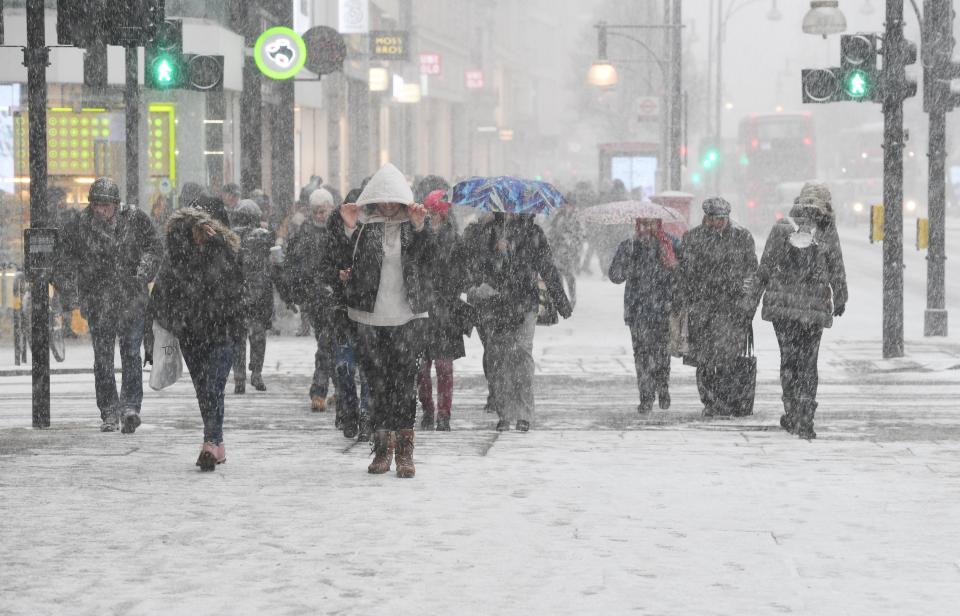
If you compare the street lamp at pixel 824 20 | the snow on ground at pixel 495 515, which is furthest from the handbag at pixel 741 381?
the street lamp at pixel 824 20

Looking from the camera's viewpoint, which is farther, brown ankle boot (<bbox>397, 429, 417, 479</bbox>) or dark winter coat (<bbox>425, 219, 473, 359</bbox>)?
dark winter coat (<bbox>425, 219, 473, 359</bbox>)

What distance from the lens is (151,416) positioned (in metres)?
12.9

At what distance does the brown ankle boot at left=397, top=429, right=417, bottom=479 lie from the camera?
952cm

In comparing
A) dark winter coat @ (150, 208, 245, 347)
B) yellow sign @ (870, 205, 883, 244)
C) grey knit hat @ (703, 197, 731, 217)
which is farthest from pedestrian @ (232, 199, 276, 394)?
→ yellow sign @ (870, 205, 883, 244)

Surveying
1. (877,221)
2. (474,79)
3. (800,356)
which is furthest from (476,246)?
(474,79)

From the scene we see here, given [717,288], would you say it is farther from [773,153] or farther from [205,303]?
[773,153]

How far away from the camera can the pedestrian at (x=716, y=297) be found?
12727 millimetres

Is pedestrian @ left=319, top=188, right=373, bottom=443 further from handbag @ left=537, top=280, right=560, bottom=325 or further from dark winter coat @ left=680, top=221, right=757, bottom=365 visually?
dark winter coat @ left=680, top=221, right=757, bottom=365

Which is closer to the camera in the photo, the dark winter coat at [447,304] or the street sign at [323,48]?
the dark winter coat at [447,304]

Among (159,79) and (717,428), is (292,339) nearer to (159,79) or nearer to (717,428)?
(159,79)

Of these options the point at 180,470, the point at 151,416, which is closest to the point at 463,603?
the point at 180,470

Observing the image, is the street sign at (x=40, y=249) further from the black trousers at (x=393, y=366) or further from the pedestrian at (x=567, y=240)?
the pedestrian at (x=567, y=240)

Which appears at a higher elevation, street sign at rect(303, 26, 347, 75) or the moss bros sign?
the moss bros sign

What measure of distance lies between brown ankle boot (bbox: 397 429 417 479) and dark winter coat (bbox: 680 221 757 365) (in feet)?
12.8
